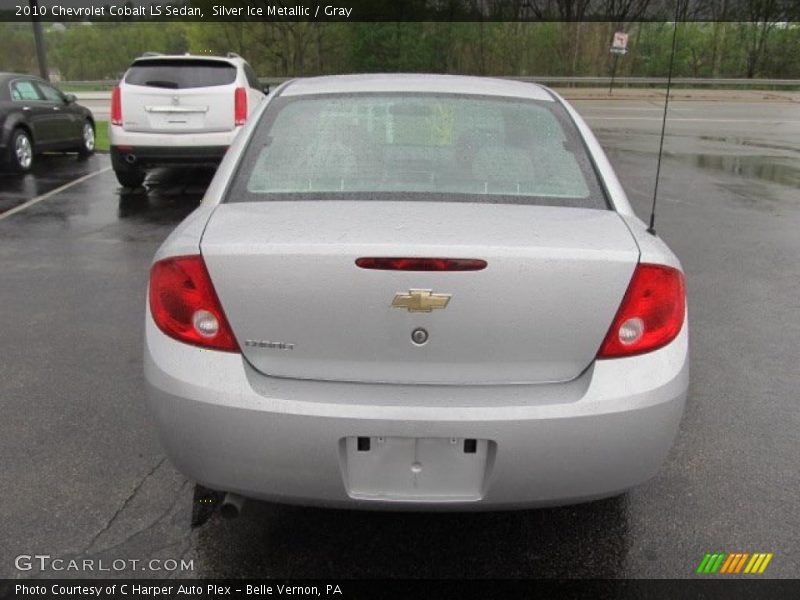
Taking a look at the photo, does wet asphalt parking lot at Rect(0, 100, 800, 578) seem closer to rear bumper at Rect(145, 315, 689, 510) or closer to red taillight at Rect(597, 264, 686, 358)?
rear bumper at Rect(145, 315, 689, 510)

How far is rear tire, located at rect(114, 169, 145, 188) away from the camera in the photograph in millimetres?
9477

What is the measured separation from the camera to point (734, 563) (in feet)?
8.22

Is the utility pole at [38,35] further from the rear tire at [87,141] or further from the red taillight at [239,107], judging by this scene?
the red taillight at [239,107]

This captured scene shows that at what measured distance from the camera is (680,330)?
229 centimetres

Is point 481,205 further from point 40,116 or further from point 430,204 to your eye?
point 40,116

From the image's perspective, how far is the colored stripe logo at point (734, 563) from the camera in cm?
247

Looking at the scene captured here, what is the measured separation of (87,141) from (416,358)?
12.3m

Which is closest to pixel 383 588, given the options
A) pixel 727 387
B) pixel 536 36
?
pixel 727 387

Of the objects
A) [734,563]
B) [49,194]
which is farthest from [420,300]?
[49,194]

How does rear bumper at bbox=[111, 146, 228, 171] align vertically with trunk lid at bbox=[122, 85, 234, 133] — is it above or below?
below

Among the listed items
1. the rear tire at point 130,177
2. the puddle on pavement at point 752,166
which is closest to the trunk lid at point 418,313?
the rear tire at point 130,177

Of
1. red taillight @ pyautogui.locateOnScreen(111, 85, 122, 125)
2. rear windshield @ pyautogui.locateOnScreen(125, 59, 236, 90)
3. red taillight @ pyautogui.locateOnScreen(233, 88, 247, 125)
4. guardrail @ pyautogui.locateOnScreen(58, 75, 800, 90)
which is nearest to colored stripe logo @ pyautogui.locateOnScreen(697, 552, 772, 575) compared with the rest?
red taillight @ pyautogui.locateOnScreen(233, 88, 247, 125)

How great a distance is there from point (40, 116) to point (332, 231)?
35.0 ft

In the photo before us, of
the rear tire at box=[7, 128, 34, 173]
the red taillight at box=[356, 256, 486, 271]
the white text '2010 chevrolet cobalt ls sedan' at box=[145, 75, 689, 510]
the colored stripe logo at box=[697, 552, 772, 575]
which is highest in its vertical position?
the red taillight at box=[356, 256, 486, 271]
